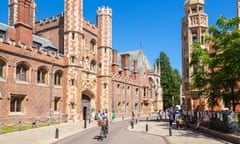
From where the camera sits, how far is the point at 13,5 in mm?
34375

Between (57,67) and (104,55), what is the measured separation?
392 inches

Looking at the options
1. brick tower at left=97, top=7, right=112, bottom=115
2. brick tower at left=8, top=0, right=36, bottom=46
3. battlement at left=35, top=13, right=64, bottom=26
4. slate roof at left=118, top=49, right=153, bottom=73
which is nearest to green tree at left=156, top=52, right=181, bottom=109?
slate roof at left=118, top=49, right=153, bottom=73

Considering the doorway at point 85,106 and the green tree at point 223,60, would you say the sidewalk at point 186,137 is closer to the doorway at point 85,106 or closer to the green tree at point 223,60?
the green tree at point 223,60

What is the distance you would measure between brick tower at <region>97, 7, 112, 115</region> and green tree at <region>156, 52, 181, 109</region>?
31.6 metres

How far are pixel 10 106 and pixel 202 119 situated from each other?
16936mm

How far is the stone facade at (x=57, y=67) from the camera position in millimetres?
24219

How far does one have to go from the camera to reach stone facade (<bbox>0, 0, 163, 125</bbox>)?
24.2 meters

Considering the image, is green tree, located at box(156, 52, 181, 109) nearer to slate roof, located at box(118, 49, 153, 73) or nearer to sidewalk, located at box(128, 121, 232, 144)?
slate roof, located at box(118, 49, 153, 73)

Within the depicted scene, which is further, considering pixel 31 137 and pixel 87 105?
pixel 87 105

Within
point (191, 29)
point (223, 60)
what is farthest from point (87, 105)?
point (223, 60)

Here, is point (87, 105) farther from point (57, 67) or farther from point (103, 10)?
point (103, 10)

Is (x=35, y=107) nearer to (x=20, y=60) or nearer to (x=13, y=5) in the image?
(x=20, y=60)

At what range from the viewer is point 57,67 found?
30.1 meters

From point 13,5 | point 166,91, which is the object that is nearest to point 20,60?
point 13,5
